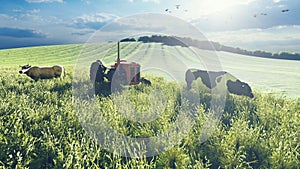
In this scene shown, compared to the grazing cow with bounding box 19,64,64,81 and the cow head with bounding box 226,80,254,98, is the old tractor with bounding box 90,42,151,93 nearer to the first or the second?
the grazing cow with bounding box 19,64,64,81

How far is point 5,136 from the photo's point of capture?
4.30 metres

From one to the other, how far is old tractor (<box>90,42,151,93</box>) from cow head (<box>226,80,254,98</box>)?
11.3ft

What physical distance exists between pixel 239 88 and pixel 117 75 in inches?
170

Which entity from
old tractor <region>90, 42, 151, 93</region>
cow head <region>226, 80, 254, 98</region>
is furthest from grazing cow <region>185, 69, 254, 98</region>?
old tractor <region>90, 42, 151, 93</region>

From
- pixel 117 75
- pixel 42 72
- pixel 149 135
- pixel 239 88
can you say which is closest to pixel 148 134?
pixel 149 135

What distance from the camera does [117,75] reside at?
9156mm

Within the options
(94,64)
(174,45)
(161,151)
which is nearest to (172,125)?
(161,151)

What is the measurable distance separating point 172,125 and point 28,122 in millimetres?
3076

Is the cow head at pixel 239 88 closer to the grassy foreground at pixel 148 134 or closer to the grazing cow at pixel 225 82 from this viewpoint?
the grazing cow at pixel 225 82

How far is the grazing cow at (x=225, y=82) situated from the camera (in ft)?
→ 27.6

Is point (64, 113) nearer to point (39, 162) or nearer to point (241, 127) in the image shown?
point (39, 162)

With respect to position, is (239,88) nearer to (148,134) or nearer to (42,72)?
(148,134)

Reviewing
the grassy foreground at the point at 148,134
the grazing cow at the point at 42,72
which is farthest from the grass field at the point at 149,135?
the grazing cow at the point at 42,72

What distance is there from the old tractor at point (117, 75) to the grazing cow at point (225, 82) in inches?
87.6
